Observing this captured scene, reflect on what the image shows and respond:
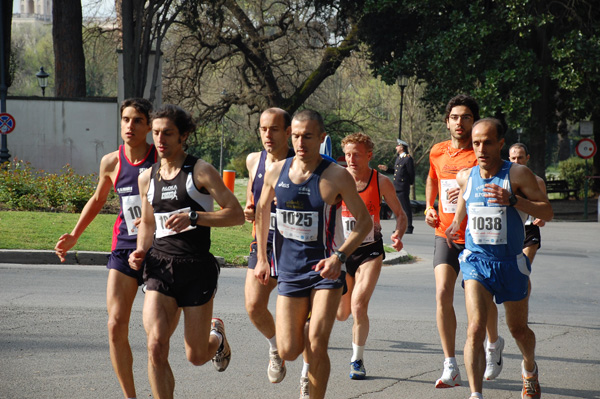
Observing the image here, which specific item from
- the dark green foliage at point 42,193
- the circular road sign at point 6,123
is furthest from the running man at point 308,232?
the circular road sign at point 6,123

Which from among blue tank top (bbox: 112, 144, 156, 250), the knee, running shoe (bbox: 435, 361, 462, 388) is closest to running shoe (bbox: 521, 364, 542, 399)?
running shoe (bbox: 435, 361, 462, 388)

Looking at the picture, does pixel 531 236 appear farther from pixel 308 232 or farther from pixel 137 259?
pixel 137 259

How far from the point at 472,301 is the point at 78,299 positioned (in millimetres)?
5331

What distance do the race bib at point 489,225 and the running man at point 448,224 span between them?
0.62 metres

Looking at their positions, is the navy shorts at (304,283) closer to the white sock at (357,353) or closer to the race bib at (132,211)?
the race bib at (132,211)

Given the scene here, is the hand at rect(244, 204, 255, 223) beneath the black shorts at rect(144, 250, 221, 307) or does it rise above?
above

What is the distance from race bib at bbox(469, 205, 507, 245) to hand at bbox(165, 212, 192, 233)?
1.89 meters

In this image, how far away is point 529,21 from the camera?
24.8m

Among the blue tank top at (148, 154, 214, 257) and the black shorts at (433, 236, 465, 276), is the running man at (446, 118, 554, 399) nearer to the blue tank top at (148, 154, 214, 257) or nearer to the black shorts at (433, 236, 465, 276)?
the black shorts at (433, 236, 465, 276)

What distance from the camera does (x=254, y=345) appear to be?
273 inches

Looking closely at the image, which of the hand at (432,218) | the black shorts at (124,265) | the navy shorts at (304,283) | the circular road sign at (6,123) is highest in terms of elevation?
the circular road sign at (6,123)

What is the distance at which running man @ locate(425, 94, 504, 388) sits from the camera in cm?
576

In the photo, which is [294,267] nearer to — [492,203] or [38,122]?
[492,203]

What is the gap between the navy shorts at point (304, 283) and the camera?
467 cm
